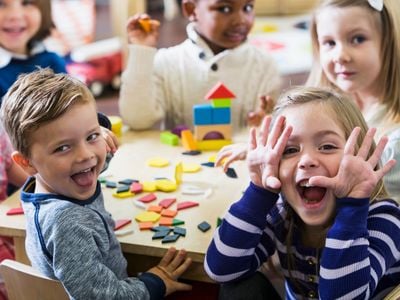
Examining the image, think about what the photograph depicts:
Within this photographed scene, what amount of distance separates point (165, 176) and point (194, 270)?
1.03 ft

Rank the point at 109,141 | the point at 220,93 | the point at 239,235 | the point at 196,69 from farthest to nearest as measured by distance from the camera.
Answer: the point at 196,69 → the point at 220,93 → the point at 109,141 → the point at 239,235

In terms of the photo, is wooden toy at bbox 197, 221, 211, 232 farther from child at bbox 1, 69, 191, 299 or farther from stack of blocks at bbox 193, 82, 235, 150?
stack of blocks at bbox 193, 82, 235, 150

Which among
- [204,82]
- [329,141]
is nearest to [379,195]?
[329,141]

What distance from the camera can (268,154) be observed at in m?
1.06

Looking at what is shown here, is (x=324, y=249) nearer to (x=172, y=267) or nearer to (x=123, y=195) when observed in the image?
(x=172, y=267)

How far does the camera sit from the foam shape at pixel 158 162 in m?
1.48

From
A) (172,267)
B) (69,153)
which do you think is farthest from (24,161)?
(172,267)

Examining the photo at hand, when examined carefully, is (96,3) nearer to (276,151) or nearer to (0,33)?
(0,33)

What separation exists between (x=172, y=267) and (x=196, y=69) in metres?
0.81

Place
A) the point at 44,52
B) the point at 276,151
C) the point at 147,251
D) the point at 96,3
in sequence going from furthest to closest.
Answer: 1. the point at 96,3
2. the point at 44,52
3. the point at 147,251
4. the point at 276,151

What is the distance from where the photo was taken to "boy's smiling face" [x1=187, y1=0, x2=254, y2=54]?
1.71 m

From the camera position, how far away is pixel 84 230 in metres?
1.06

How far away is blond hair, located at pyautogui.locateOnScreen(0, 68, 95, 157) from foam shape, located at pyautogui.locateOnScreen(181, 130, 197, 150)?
1.57 ft

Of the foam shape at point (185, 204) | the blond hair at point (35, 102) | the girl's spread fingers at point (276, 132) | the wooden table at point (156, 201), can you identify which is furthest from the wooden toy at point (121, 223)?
the girl's spread fingers at point (276, 132)
